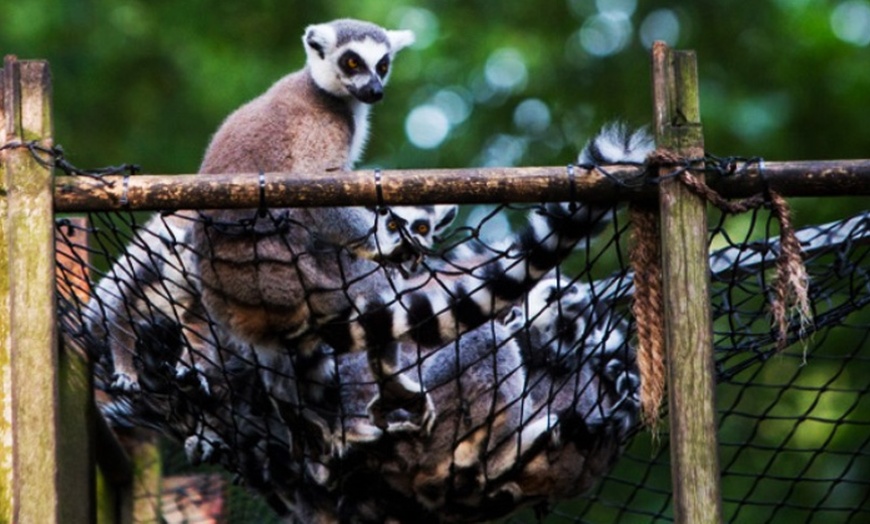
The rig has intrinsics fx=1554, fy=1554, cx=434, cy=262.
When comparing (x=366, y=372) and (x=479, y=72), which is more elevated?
(x=479, y=72)

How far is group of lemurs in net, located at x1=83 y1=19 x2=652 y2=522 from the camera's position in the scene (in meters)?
3.67

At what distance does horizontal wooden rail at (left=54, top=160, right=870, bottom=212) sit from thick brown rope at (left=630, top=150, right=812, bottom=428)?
53 mm

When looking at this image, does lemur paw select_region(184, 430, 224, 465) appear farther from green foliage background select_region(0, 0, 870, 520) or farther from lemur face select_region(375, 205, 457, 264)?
green foliage background select_region(0, 0, 870, 520)

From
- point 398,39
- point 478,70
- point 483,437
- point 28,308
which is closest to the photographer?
point 28,308

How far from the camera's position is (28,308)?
9.72 ft

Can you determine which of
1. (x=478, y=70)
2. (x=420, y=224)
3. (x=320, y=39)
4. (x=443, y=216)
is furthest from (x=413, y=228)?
(x=478, y=70)

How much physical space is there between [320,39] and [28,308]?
102 inches

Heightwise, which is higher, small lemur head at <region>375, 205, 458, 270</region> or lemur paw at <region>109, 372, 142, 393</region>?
small lemur head at <region>375, 205, 458, 270</region>

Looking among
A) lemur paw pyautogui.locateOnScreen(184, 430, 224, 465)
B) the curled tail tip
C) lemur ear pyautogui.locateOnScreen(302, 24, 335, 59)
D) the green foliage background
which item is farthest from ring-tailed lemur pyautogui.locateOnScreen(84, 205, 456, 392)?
the green foliage background

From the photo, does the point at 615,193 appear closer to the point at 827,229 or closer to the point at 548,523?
the point at 827,229

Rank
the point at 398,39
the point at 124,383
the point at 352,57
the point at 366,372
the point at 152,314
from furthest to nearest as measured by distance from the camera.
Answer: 1. the point at 398,39
2. the point at 352,57
3. the point at 124,383
4. the point at 366,372
5. the point at 152,314

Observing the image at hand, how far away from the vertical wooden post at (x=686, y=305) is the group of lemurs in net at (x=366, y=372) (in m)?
0.49

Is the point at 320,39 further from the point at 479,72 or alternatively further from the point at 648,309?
the point at 479,72

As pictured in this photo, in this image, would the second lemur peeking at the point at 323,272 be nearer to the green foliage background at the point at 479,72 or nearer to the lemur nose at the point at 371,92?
the lemur nose at the point at 371,92
